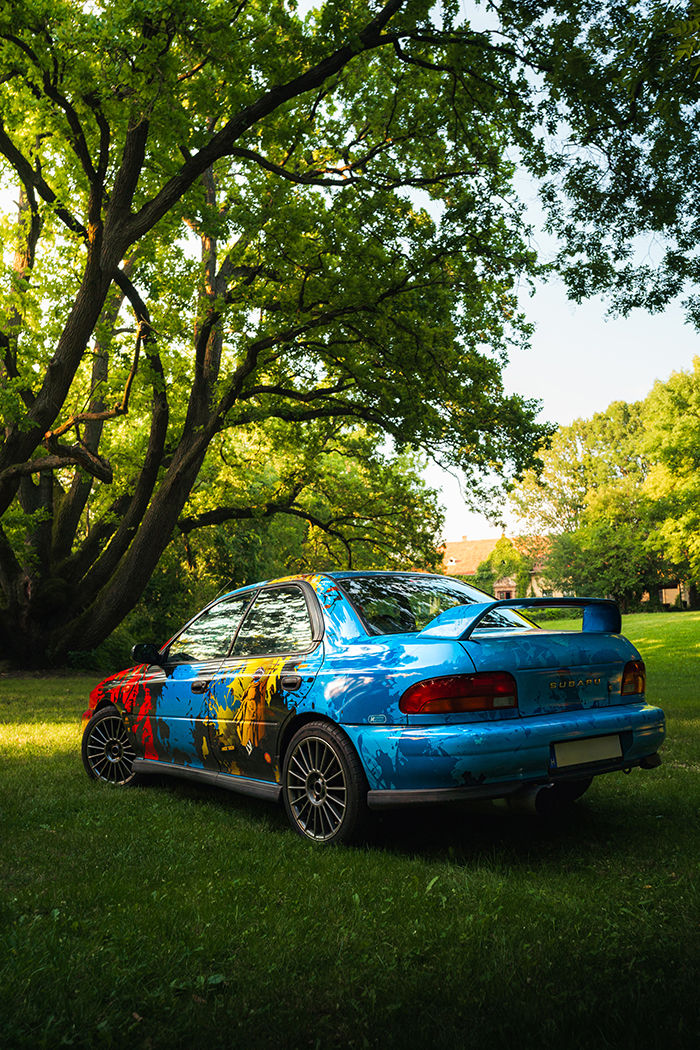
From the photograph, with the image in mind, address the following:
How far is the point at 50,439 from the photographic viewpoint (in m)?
13.5

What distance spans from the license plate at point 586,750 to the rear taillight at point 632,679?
0.38 metres

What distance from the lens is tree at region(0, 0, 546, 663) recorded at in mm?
11477

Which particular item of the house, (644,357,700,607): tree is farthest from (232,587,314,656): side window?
the house

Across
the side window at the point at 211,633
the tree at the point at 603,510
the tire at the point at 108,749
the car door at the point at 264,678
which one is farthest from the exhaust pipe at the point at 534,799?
the tree at the point at 603,510

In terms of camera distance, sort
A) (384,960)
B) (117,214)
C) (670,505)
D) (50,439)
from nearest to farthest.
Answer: (384,960) → (117,214) → (50,439) → (670,505)

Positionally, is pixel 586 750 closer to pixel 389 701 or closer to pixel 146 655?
pixel 389 701

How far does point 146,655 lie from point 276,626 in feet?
4.47

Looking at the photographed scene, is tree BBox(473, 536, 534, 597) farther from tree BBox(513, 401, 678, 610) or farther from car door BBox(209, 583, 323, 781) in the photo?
car door BBox(209, 583, 323, 781)

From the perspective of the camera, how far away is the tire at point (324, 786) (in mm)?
4367

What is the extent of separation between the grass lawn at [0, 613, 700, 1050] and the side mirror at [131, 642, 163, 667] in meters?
1.11

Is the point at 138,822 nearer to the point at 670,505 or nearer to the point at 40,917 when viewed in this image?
the point at 40,917

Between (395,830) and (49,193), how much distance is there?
15515 millimetres

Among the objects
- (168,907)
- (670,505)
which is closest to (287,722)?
(168,907)

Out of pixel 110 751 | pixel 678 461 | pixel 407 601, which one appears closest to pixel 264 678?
pixel 407 601
